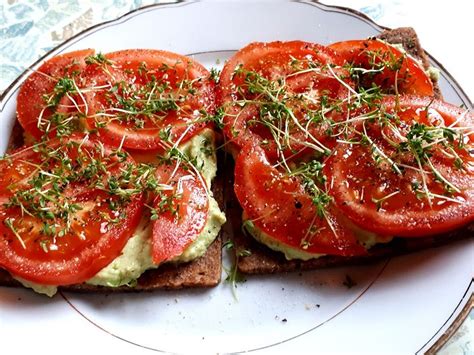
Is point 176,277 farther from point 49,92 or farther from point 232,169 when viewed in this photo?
point 49,92

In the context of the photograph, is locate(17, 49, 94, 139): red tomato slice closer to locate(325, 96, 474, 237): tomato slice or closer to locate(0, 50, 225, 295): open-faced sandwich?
locate(0, 50, 225, 295): open-faced sandwich

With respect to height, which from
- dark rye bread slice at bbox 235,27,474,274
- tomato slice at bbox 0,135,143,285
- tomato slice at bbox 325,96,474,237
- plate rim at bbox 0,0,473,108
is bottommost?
dark rye bread slice at bbox 235,27,474,274

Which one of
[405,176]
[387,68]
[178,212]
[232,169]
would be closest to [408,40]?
[387,68]

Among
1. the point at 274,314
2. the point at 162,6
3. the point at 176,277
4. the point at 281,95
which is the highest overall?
the point at 162,6

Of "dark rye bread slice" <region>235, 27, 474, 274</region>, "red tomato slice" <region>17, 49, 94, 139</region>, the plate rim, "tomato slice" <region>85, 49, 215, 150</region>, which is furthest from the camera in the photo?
the plate rim

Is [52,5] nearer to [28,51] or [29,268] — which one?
[28,51]

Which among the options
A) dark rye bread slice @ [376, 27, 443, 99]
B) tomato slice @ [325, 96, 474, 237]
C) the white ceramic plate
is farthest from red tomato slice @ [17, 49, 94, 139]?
dark rye bread slice @ [376, 27, 443, 99]

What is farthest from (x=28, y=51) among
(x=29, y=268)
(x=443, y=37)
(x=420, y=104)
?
(x=443, y=37)

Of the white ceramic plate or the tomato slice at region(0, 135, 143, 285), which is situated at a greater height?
the tomato slice at region(0, 135, 143, 285)
